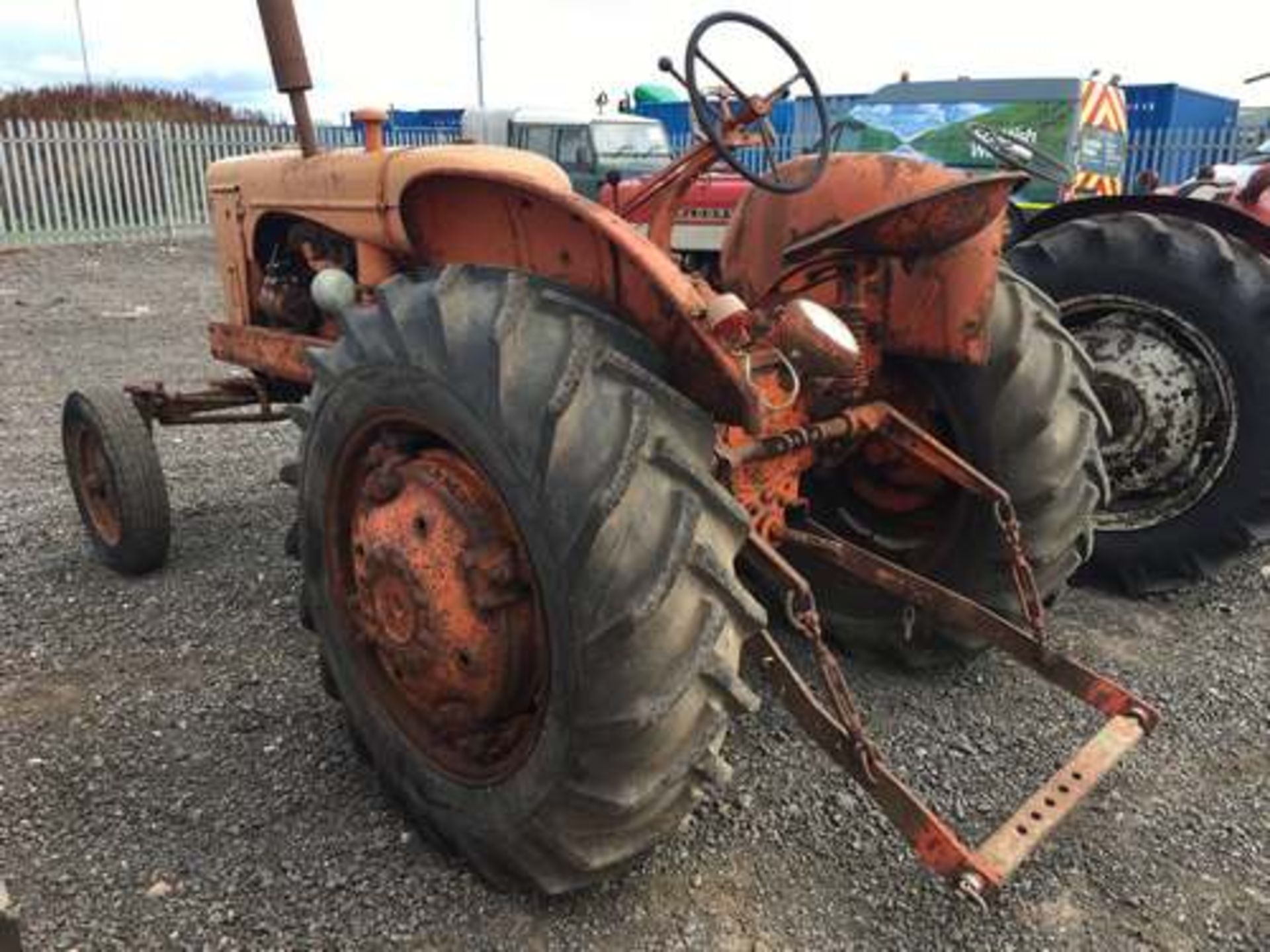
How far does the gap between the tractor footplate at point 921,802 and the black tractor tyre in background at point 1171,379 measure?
145 centimetres

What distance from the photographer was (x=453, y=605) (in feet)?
6.25

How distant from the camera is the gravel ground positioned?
6.50ft

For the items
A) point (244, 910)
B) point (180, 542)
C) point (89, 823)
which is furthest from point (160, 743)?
point (180, 542)

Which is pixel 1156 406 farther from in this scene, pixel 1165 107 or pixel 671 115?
pixel 671 115

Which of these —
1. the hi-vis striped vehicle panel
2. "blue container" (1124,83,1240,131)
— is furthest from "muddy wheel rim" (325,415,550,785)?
"blue container" (1124,83,1240,131)

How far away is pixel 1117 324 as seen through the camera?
11.7 ft

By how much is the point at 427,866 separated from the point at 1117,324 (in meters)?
2.83

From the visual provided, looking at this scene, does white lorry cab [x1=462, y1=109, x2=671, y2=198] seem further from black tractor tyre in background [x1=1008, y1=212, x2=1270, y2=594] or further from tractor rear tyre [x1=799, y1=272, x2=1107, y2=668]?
tractor rear tyre [x1=799, y1=272, x2=1107, y2=668]

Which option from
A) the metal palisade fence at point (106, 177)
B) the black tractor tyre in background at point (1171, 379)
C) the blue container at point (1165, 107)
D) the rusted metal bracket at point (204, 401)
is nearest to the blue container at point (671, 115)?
the blue container at point (1165, 107)

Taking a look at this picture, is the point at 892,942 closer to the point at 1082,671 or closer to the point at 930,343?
the point at 1082,671

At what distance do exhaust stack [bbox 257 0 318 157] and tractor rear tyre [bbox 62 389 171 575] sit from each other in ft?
3.64

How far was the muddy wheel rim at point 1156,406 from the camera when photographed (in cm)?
346

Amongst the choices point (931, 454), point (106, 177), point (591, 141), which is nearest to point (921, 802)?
point (931, 454)

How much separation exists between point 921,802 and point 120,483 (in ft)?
8.64
